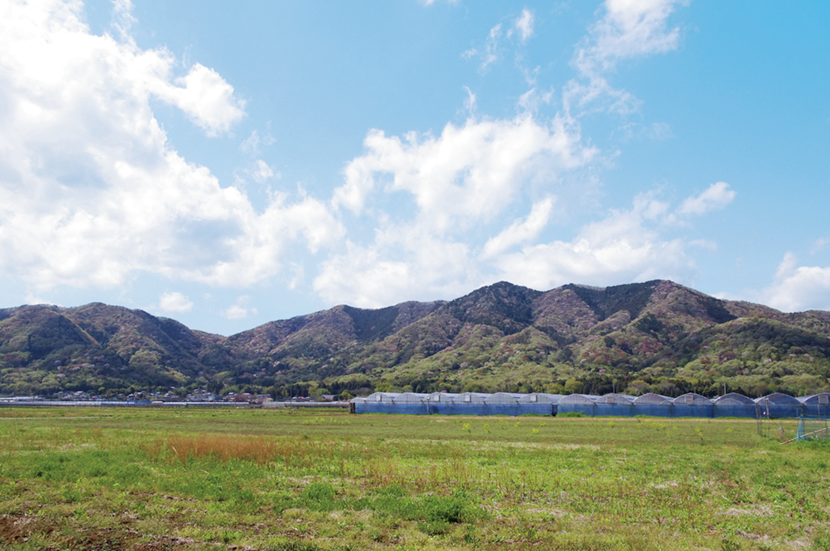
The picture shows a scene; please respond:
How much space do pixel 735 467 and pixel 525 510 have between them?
56.3 ft

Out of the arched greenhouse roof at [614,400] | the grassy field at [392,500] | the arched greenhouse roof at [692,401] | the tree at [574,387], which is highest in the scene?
the grassy field at [392,500]

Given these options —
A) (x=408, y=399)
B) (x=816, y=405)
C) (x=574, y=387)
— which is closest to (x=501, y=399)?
(x=408, y=399)

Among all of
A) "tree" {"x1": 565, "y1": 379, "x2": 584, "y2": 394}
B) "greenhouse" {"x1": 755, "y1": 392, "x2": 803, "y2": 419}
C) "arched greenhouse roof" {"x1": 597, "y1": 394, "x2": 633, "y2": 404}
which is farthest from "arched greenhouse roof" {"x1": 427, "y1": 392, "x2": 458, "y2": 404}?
"greenhouse" {"x1": 755, "y1": 392, "x2": 803, "y2": 419}

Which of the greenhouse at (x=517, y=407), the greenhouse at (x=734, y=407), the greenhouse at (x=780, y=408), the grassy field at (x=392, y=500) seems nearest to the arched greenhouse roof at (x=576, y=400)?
the greenhouse at (x=517, y=407)

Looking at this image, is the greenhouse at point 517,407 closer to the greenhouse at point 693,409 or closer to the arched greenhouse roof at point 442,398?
the arched greenhouse roof at point 442,398

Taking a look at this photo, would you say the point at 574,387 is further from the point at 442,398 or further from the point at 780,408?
the point at 780,408

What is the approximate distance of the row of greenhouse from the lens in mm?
91750

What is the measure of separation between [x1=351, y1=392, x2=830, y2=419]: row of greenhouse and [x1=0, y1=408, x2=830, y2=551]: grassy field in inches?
2835

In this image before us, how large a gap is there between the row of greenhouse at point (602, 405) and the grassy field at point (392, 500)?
72.0 m

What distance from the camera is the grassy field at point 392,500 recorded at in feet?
40.6

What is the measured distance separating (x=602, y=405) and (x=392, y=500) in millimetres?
93134

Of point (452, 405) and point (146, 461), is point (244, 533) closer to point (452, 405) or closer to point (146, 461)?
point (146, 461)

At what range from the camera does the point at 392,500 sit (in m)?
16.0

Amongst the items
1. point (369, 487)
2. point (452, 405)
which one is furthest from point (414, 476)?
point (452, 405)
